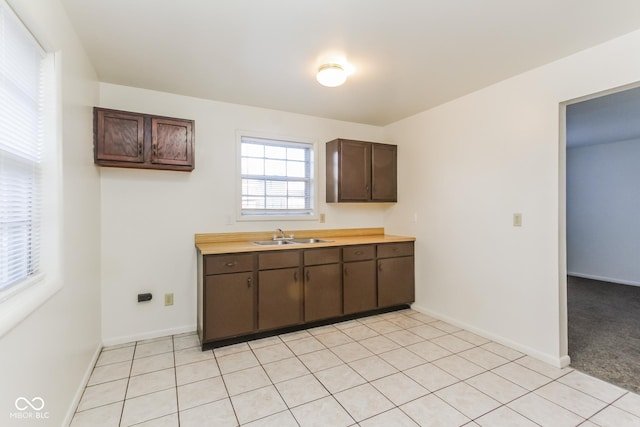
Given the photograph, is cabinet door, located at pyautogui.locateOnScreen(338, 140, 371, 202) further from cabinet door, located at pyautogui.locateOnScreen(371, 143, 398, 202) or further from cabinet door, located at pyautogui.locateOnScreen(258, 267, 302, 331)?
cabinet door, located at pyautogui.locateOnScreen(258, 267, 302, 331)

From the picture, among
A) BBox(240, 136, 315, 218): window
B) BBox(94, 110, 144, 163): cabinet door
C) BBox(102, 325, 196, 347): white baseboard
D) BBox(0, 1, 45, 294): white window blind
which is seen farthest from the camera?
BBox(240, 136, 315, 218): window

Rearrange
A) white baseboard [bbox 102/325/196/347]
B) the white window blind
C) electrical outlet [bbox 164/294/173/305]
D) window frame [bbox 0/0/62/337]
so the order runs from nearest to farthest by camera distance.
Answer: the white window blind < window frame [bbox 0/0/62/337] < white baseboard [bbox 102/325/196/347] < electrical outlet [bbox 164/294/173/305]

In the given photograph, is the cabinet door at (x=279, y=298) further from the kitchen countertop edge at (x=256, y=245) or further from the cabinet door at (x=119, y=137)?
the cabinet door at (x=119, y=137)

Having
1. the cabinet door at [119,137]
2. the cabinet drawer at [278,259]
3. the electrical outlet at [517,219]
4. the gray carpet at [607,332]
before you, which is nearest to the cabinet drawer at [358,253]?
the cabinet drawer at [278,259]

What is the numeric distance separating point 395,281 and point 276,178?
1846 millimetres

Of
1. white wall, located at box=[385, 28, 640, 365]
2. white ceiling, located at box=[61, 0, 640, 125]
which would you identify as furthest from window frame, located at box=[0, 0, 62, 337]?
white wall, located at box=[385, 28, 640, 365]

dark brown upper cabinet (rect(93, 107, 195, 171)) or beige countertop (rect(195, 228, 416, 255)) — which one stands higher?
dark brown upper cabinet (rect(93, 107, 195, 171))

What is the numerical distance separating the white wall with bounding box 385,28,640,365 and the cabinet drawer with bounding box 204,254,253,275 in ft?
6.79

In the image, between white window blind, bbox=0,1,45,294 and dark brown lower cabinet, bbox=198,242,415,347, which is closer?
white window blind, bbox=0,1,45,294

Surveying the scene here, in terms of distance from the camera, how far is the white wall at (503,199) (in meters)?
2.45

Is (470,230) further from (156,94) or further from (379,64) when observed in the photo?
(156,94)

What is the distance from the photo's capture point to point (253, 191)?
357cm

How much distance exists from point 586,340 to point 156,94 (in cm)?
468

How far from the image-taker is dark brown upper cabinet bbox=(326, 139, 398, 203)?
3707 millimetres
